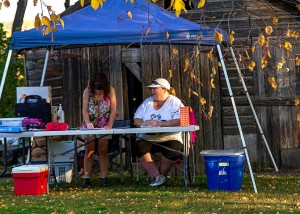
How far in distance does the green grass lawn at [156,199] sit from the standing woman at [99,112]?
0.25 m

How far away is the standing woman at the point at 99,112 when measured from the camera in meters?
10.1

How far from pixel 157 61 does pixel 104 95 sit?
2145 mm

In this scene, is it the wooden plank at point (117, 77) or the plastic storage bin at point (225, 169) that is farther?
the wooden plank at point (117, 77)

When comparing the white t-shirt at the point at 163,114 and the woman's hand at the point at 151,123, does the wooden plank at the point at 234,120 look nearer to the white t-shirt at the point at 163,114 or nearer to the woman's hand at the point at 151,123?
the white t-shirt at the point at 163,114

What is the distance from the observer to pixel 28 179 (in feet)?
30.6

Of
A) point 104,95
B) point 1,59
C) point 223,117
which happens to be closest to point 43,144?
point 104,95

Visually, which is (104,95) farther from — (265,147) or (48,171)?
(265,147)

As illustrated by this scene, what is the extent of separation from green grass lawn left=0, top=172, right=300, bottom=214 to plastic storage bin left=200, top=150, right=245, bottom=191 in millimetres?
157

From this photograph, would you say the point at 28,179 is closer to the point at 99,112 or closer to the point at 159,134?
the point at 99,112

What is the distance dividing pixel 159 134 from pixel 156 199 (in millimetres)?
1527

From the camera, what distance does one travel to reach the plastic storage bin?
31.0 ft

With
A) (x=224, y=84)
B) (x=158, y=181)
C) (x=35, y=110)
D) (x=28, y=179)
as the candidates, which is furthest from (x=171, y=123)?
Answer: (x=224, y=84)

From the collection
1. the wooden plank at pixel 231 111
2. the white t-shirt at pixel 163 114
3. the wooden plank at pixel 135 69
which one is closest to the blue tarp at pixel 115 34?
the white t-shirt at pixel 163 114

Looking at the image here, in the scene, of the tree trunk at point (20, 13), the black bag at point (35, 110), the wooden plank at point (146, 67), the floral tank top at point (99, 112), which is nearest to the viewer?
the floral tank top at point (99, 112)
